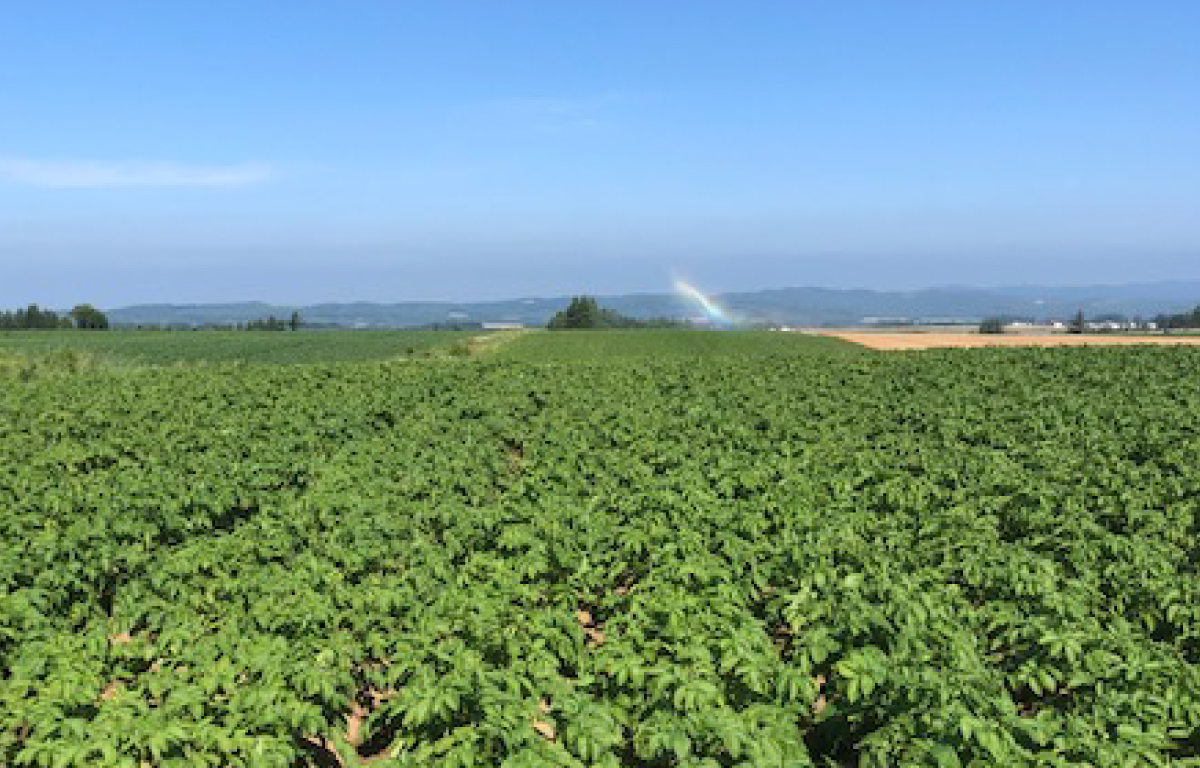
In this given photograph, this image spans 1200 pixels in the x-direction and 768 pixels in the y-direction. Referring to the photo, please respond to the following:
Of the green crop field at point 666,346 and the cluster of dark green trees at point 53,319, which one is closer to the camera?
the green crop field at point 666,346

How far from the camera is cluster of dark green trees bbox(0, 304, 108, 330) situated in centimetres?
11971

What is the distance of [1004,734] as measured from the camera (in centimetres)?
470

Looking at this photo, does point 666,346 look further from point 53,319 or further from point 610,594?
point 53,319

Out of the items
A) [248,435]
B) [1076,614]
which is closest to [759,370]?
[248,435]

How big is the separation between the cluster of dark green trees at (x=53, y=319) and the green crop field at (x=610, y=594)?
122 meters

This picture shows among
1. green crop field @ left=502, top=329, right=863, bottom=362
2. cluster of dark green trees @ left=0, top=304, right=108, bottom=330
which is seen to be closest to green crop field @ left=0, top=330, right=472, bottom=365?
green crop field @ left=502, top=329, right=863, bottom=362

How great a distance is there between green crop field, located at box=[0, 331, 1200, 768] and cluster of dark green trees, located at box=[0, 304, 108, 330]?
122m

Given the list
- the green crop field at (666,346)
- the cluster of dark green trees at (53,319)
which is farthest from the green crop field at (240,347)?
the cluster of dark green trees at (53,319)

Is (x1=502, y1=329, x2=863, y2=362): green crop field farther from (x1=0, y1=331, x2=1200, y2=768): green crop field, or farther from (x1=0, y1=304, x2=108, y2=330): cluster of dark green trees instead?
(x1=0, y1=304, x2=108, y2=330): cluster of dark green trees

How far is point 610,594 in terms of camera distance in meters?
7.85

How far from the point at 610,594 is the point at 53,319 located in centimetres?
13763

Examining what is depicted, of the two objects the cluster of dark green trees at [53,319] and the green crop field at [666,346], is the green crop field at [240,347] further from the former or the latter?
the cluster of dark green trees at [53,319]

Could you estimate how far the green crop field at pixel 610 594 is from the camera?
→ 205 inches

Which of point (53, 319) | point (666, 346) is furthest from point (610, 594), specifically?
point (53, 319)
